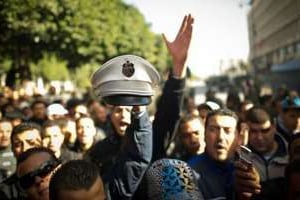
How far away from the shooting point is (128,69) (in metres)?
2.17

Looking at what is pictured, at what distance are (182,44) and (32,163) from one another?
1146 mm

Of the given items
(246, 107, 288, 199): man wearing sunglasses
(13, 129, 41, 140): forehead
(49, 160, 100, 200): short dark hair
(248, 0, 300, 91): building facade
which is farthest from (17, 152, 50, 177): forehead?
(248, 0, 300, 91): building facade

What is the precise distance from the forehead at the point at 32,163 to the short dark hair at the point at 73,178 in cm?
58

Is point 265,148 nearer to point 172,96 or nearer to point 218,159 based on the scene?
point 218,159

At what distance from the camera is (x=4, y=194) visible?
132 inches

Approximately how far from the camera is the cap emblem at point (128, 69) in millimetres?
2160

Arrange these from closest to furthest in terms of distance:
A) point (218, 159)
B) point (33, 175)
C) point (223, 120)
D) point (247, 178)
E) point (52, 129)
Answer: point (247, 178)
point (33, 175)
point (218, 159)
point (223, 120)
point (52, 129)

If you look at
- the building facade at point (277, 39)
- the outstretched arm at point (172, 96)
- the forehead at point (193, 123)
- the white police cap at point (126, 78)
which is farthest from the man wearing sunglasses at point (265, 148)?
the building facade at point (277, 39)

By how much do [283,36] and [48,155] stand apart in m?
51.1

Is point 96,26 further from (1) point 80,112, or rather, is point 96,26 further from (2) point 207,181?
(2) point 207,181

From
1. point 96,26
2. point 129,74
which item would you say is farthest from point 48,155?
point 96,26

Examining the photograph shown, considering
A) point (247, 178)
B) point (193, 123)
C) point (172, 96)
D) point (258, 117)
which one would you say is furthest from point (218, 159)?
point (193, 123)

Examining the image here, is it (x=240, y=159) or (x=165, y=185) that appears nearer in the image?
(x=165, y=185)

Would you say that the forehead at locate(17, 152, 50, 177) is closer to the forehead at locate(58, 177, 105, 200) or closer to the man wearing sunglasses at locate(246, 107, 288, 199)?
the forehead at locate(58, 177, 105, 200)
